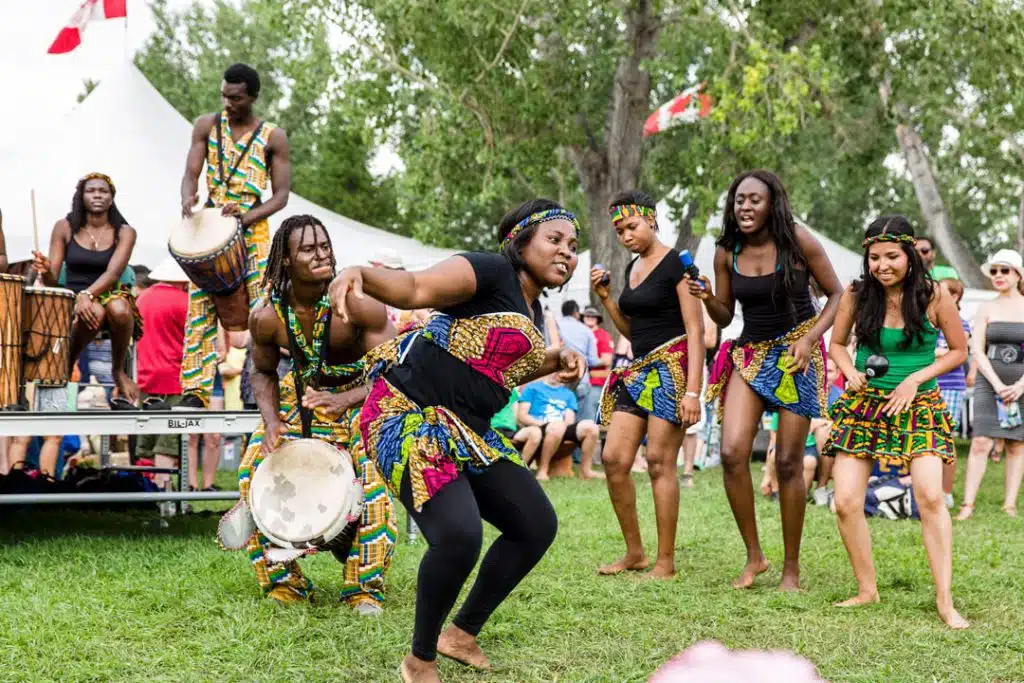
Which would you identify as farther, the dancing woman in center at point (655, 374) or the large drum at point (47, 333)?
the large drum at point (47, 333)

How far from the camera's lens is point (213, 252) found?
24.2 ft

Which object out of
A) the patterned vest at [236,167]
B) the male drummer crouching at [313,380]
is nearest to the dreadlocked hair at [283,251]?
the male drummer crouching at [313,380]

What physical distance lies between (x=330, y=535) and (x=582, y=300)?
16155mm

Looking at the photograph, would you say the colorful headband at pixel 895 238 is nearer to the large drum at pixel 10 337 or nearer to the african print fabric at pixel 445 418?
the african print fabric at pixel 445 418

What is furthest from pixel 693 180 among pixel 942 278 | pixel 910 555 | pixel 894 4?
pixel 910 555

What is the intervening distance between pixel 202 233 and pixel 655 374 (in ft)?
10.0

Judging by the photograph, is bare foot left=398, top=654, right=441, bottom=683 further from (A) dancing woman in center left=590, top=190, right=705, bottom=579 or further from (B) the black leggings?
(A) dancing woman in center left=590, top=190, right=705, bottom=579

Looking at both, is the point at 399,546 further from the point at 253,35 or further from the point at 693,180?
the point at 253,35

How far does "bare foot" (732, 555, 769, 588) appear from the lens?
6293 mm

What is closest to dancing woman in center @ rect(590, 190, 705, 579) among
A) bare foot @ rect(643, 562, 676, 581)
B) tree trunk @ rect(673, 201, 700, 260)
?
bare foot @ rect(643, 562, 676, 581)

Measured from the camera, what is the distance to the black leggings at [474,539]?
4129mm

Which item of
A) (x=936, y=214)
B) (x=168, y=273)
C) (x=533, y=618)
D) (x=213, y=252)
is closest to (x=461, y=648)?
(x=533, y=618)

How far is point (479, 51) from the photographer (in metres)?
15.9

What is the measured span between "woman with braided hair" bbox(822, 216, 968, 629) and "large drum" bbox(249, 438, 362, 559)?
2.42 m
